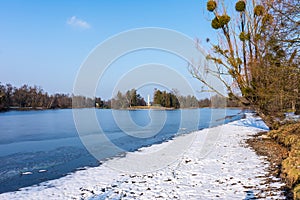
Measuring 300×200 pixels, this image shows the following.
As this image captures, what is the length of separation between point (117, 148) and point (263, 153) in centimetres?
601

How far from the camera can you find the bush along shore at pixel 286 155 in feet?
15.6

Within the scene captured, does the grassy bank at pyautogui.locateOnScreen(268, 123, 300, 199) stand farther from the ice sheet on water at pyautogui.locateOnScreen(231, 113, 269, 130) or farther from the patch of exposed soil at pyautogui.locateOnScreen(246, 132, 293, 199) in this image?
the ice sheet on water at pyautogui.locateOnScreen(231, 113, 269, 130)

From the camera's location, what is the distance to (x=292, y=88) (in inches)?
297

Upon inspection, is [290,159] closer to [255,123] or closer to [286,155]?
[286,155]

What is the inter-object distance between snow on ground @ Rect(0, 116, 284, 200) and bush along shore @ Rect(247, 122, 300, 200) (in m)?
0.24

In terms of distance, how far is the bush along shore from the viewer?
4.76 m

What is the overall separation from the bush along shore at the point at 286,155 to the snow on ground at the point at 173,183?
245 mm

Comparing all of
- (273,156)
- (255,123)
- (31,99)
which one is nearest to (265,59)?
(273,156)

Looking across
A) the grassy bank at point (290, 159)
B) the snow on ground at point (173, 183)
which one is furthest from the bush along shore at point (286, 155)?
the snow on ground at point (173, 183)

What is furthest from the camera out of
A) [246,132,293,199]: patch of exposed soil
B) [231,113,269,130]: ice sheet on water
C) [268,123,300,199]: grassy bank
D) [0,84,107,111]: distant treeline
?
[0,84,107,111]: distant treeline

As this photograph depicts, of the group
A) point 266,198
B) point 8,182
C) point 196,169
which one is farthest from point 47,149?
point 266,198

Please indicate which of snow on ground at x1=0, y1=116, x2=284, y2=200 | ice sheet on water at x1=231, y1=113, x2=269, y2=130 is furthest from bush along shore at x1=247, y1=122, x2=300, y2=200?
ice sheet on water at x1=231, y1=113, x2=269, y2=130

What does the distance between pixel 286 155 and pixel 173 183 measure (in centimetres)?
398

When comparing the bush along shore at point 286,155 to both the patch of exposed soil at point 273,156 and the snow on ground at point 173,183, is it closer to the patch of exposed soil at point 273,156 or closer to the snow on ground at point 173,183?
the patch of exposed soil at point 273,156
